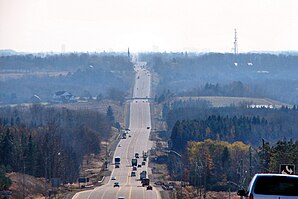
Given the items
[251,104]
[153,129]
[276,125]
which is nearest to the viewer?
[276,125]

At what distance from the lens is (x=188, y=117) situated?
437 ft

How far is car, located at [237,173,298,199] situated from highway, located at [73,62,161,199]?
42.0 m

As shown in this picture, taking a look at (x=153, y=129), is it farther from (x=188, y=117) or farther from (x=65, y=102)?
(x=65, y=102)

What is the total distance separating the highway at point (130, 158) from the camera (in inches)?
2466

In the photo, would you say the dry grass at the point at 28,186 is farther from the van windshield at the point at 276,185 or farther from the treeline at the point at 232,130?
the van windshield at the point at 276,185

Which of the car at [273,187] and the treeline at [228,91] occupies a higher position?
the car at [273,187]

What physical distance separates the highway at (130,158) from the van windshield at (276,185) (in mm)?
41975

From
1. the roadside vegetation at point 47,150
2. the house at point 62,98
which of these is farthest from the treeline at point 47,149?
the house at point 62,98

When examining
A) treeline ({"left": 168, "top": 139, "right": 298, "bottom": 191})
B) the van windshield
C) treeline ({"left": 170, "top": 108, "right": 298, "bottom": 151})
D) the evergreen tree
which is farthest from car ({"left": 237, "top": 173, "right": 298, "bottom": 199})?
the evergreen tree

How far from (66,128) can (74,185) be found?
33.0 metres

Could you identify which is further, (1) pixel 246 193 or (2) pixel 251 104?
(2) pixel 251 104

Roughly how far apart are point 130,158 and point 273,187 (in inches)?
3398

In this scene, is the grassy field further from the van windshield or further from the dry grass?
the van windshield

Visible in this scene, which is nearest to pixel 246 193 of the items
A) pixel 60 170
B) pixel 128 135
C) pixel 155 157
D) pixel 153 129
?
pixel 60 170
